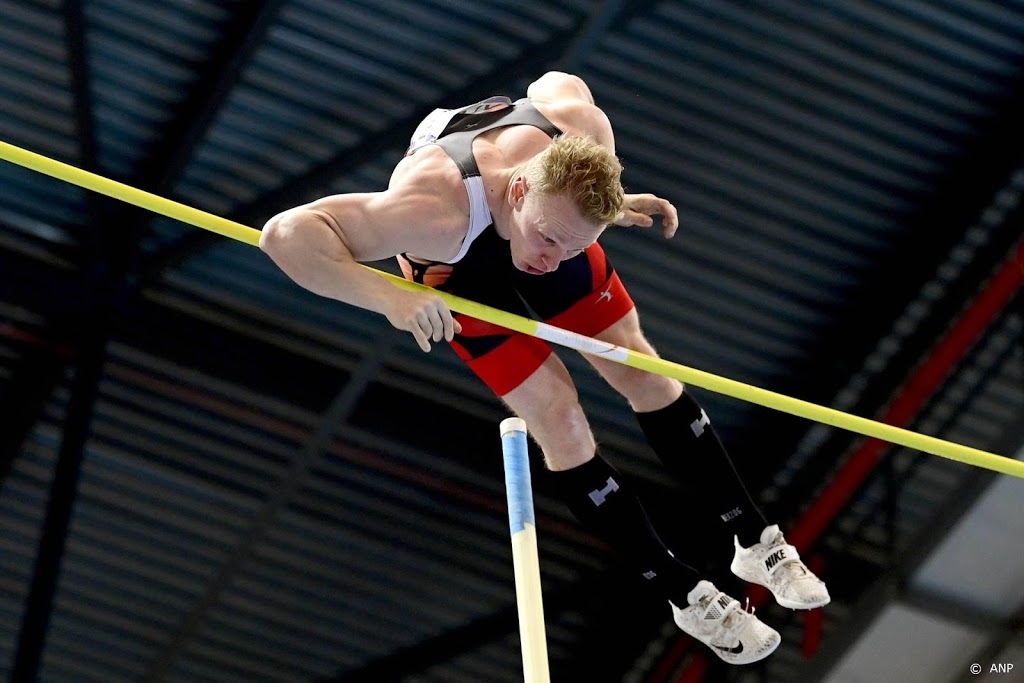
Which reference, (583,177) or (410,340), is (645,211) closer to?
(583,177)

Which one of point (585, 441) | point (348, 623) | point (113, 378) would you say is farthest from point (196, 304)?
point (585, 441)

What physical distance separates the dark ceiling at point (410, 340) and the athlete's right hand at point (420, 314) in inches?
149

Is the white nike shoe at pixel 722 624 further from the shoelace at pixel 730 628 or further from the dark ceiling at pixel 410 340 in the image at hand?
the dark ceiling at pixel 410 340

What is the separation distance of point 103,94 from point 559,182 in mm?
4391

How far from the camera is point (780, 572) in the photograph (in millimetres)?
4395

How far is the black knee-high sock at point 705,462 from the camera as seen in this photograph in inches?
175

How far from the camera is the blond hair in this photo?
139 inches

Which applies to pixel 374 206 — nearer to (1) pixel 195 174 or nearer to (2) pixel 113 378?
(1) pixel 195 174

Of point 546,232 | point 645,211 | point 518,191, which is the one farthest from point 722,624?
point 518,191

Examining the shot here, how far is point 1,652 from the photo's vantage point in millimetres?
8914

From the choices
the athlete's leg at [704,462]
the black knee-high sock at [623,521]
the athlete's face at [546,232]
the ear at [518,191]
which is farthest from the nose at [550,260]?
the black knee-high sock at [623,521]

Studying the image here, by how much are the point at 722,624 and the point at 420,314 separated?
1.68m

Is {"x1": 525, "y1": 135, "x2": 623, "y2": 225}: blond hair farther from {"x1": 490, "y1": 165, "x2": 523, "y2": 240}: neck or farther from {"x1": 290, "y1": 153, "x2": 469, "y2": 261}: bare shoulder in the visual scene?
{"x1": 290, "y1": 153, "x2": 469, "y2": 261}: bare shoulder

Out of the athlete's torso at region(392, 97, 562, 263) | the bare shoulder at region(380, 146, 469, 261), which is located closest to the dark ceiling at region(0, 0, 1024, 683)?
the athlete's torso at region(392, 97, 562, 263)
